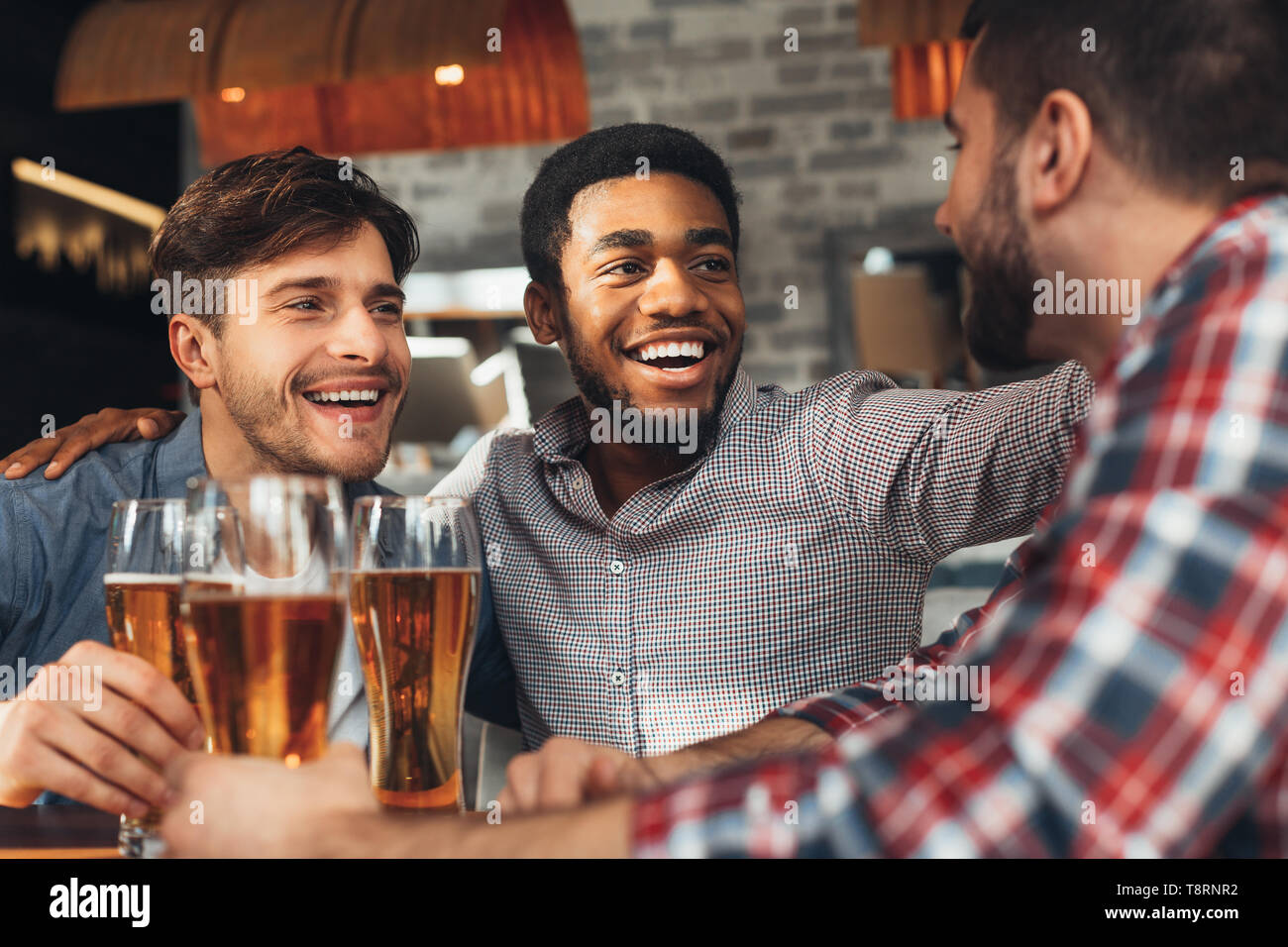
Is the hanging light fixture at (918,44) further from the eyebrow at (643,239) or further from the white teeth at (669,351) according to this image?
the white teeth at (669,351)

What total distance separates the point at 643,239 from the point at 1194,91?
0.84 metres

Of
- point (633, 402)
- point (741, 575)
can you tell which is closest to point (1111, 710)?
point (741, 575)

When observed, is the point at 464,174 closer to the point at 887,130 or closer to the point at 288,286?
the point at 887,130

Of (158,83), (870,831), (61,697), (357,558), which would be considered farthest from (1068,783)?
(158,83)

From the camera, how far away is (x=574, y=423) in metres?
1.59

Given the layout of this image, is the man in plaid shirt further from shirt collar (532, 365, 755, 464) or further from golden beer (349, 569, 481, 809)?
shirt collar (532, 365, 755, 464)

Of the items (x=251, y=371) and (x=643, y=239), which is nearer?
(x=251, y=371)

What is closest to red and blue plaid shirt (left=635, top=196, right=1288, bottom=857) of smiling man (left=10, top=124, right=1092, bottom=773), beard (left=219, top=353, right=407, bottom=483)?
smiling man (left=10, top=124, right=1092, bottom=773)

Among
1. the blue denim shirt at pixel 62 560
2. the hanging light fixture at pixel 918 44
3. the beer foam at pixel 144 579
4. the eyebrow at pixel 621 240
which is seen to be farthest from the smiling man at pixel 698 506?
the hanging light fixture at pixel 918 44

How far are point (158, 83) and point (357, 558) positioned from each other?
2.49 metres

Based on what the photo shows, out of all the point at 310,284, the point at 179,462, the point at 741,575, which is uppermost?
the point at 310,284

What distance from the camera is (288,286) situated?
138cm

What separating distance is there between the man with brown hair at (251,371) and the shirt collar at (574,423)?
8.3 inches

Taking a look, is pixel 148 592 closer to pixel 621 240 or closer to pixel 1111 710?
pixel 1111 710
